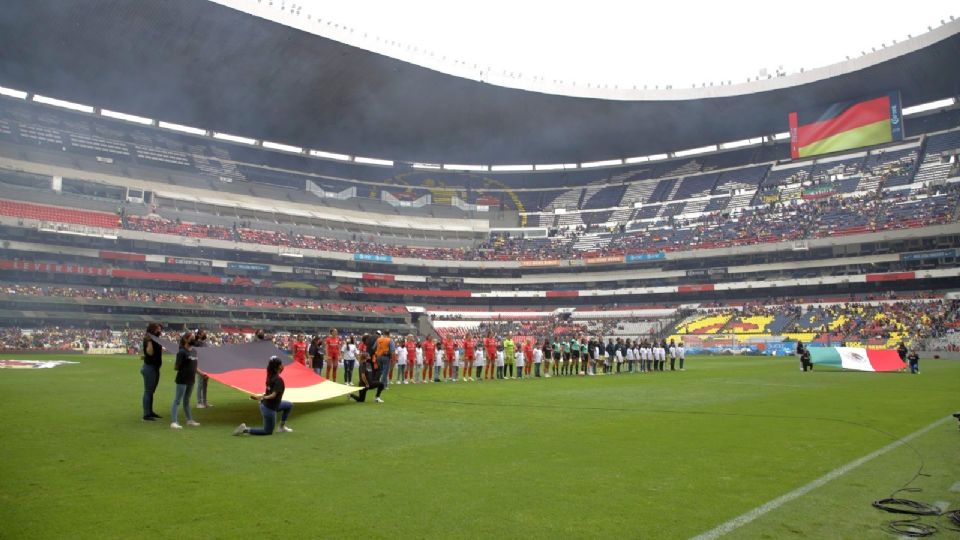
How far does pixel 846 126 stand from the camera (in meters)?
57.1

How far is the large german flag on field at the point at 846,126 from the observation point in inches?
2172

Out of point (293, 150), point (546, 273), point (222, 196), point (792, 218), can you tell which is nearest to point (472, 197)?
point (546, 273)

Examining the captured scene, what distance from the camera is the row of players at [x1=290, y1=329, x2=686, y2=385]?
1860 cm

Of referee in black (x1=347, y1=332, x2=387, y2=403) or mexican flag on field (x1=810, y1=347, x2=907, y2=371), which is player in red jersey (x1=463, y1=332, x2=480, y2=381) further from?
mexican flag on field (x1=810, y1=347, x2=907, y2=371)

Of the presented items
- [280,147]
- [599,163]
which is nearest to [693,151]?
[599,163]

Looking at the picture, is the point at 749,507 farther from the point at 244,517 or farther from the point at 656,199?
the point at 656,199

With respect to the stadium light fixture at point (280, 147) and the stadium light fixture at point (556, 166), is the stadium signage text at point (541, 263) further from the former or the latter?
the stadium light fixture at point (280, 147)

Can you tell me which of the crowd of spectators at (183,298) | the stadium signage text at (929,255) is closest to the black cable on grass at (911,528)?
the crowd of spectators at (183,298)

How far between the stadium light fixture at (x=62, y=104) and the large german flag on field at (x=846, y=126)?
226 feet

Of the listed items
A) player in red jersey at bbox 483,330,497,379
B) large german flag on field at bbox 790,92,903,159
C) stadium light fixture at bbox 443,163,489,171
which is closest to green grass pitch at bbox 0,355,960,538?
player in red jersey at bbox 483,330,497,379

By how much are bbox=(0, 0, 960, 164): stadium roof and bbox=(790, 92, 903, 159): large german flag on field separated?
4.40ft

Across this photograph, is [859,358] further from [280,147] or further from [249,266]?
[280,147]

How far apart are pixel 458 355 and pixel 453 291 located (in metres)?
47.6

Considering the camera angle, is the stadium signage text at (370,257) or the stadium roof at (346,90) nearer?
the stadium roof at (346,90)
